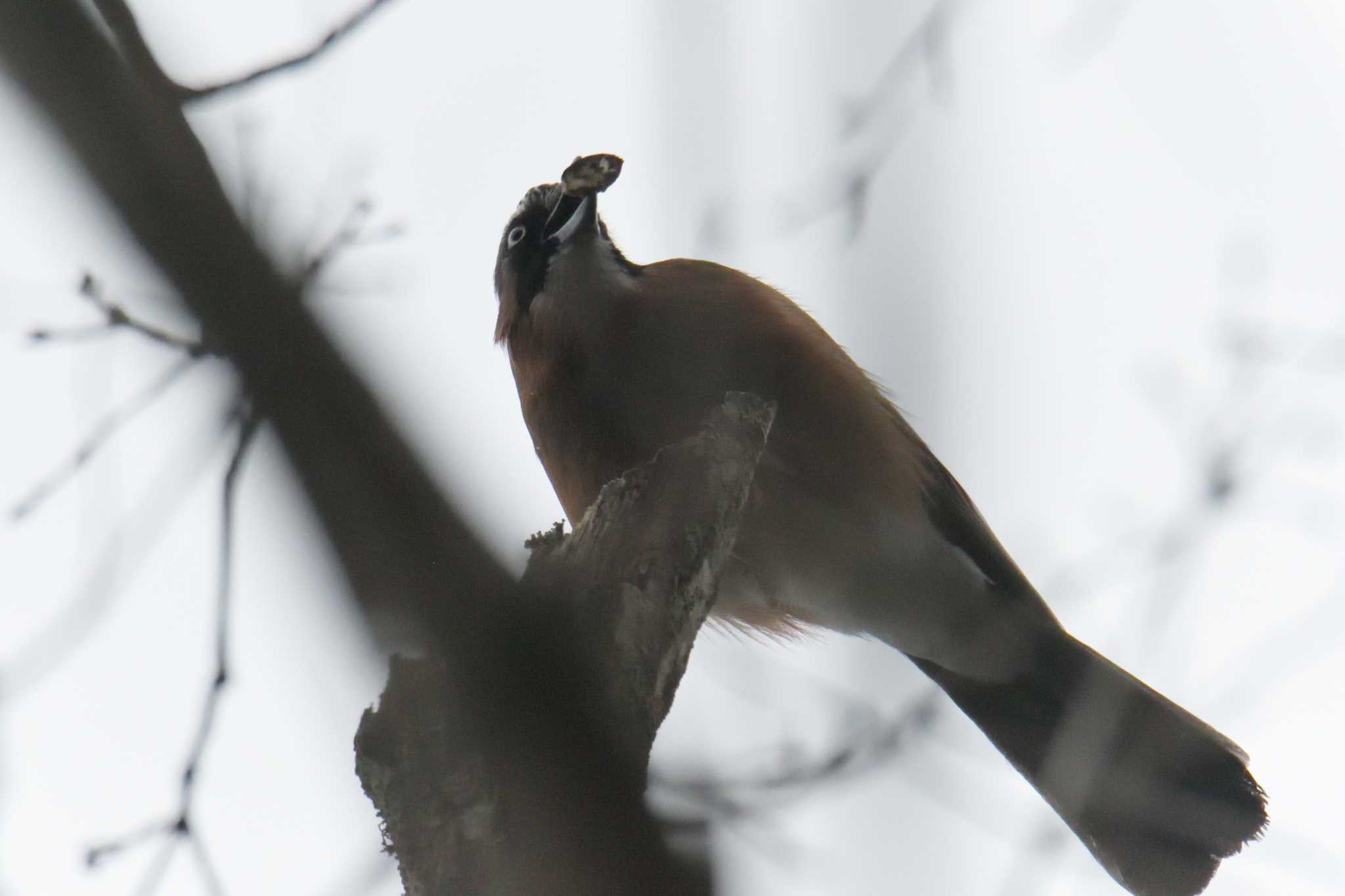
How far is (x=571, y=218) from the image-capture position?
4113 mm

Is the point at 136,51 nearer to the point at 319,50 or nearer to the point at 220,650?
the point at 319,50

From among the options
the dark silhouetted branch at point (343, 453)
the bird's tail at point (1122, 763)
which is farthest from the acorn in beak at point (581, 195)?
the dark silhouetted branch at point (343, 453)

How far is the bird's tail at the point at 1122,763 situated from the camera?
378cm

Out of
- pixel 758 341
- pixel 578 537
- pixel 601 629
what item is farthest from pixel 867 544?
pixel 601 629

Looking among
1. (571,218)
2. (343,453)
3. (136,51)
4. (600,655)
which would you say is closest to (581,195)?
(571,218)

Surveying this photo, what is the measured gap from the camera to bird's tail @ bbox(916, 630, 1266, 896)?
378 cm

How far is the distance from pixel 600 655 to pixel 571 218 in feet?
8.07

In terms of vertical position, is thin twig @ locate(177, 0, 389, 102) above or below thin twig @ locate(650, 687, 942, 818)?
above

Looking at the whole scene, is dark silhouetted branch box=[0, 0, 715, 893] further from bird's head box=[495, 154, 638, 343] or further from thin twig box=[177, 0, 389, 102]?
bird's head box=[495, 154, 638, 343]

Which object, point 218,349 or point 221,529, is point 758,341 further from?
point 218,349

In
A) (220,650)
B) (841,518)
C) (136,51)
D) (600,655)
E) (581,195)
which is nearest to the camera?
(136,51)

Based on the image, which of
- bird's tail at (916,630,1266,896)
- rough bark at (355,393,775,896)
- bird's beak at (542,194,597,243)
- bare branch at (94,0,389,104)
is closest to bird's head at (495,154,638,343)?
bird's beak at (542,194,597,243)

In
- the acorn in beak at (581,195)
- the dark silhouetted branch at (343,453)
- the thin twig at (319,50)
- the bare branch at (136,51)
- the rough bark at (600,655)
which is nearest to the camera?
the dark silhouetted branch at (343,453)

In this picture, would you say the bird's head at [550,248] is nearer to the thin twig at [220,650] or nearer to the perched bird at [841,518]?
the perched bird at [841,518]
